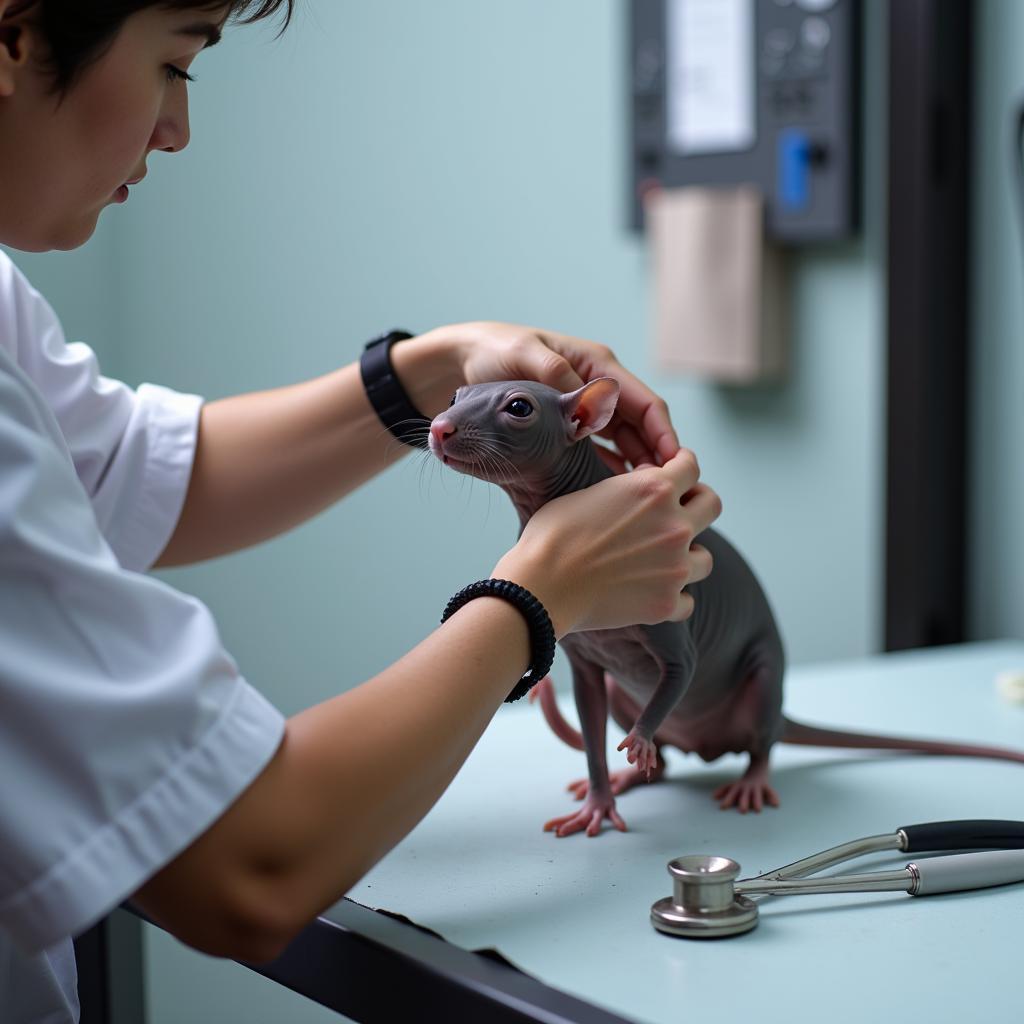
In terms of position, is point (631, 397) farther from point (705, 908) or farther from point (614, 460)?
point (705, 908)

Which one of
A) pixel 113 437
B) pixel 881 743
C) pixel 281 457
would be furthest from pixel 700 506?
pixel 113 437

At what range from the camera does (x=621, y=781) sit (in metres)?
1.13

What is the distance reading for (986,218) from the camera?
1933mm

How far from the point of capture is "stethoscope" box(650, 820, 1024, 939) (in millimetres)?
815

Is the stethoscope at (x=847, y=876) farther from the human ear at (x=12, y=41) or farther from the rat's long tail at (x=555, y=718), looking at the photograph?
the human ear at (x=12, y=41)

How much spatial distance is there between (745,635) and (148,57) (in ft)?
2.12

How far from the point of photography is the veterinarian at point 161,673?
2.11 feet

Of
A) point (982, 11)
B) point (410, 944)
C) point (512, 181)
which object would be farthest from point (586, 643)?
point (512, 181)

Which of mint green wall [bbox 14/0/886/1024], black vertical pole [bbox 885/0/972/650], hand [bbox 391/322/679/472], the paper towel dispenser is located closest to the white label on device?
the paper towel dispenser

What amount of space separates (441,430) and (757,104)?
4.29ft

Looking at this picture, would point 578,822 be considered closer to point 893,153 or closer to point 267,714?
point 267,714

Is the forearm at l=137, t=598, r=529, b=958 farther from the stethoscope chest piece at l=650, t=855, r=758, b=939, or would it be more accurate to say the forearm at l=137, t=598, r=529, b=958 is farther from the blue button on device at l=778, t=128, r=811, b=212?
the blue button on device at l=778, t=128, r=811, b=212

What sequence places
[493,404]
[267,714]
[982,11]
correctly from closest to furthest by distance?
[267,714], [493,404], [982,11]

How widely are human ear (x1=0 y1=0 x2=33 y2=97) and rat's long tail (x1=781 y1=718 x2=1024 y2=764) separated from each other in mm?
816
